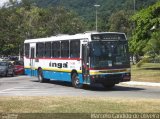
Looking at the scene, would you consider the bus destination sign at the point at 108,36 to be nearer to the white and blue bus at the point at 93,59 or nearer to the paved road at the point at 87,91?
the white and blue bus at the point at 93,59

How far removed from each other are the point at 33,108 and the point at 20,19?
52.0m

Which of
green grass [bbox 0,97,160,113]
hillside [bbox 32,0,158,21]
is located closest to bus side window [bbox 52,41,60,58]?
green grass [bbox 0,97,160,113]

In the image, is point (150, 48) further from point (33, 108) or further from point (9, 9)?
point (9, 9)

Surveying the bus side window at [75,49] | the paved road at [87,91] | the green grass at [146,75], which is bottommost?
the paved road at [87,91]

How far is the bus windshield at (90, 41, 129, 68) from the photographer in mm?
23469

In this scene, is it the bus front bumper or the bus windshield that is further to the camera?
the bus windshield

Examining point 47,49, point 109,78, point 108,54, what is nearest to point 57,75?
point 47,49

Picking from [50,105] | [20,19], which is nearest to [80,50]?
[50,105]

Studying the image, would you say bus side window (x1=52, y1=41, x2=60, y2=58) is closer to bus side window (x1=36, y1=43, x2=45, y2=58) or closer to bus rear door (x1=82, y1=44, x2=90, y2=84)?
bus side window (x1=36, y1=43, x2=45, y2=58)

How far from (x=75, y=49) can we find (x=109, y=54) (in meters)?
2.57

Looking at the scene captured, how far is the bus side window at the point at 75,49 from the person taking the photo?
82.5 ft

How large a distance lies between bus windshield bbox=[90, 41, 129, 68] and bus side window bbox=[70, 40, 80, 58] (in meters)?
1.62

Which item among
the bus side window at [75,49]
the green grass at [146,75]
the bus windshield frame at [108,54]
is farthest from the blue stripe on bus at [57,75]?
the green grass at [146,75]

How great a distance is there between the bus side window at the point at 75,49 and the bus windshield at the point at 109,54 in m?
1.62
